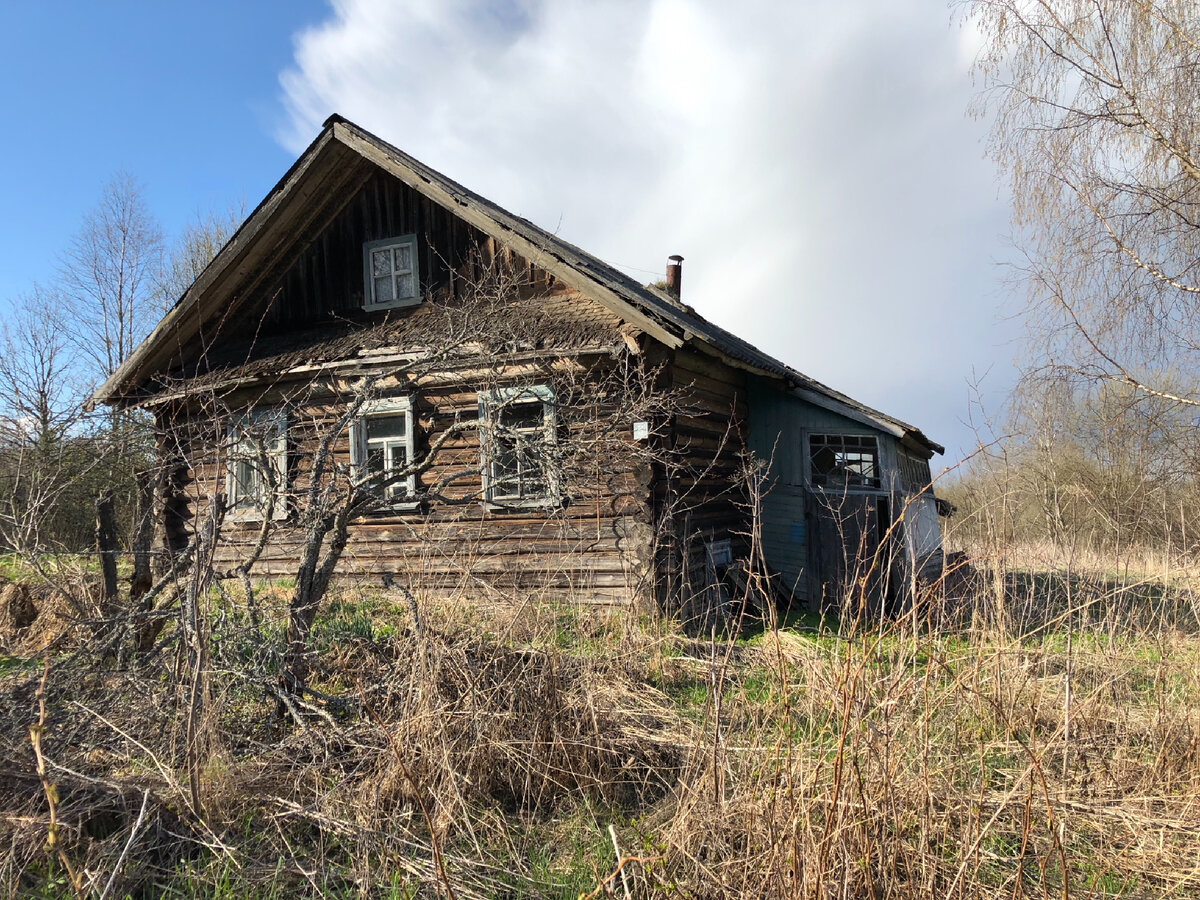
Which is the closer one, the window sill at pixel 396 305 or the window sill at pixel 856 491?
the window sill at pixel 856 491

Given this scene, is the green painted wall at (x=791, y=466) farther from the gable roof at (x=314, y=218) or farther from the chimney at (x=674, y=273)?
the chimney at (x=674, y=273)

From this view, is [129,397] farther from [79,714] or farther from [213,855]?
[213,855]

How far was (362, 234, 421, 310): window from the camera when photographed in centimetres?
989

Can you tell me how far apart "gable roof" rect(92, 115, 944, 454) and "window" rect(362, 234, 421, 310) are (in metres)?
0.96

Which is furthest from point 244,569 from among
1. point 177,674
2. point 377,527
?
point 377,527

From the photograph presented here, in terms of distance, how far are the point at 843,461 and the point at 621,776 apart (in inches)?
280

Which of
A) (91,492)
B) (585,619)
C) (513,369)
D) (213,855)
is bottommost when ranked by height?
(213,855)

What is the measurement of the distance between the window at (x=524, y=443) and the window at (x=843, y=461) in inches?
148

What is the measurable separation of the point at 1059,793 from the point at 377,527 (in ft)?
26.3

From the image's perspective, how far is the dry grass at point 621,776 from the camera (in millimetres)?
2455

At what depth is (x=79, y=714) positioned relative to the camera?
3637 mm

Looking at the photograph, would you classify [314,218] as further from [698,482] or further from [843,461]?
[843,461]

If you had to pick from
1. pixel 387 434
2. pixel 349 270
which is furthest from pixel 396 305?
pixel 387 434

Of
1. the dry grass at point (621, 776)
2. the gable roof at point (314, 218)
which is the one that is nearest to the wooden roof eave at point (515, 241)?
the gable roof at point (314, 218)
